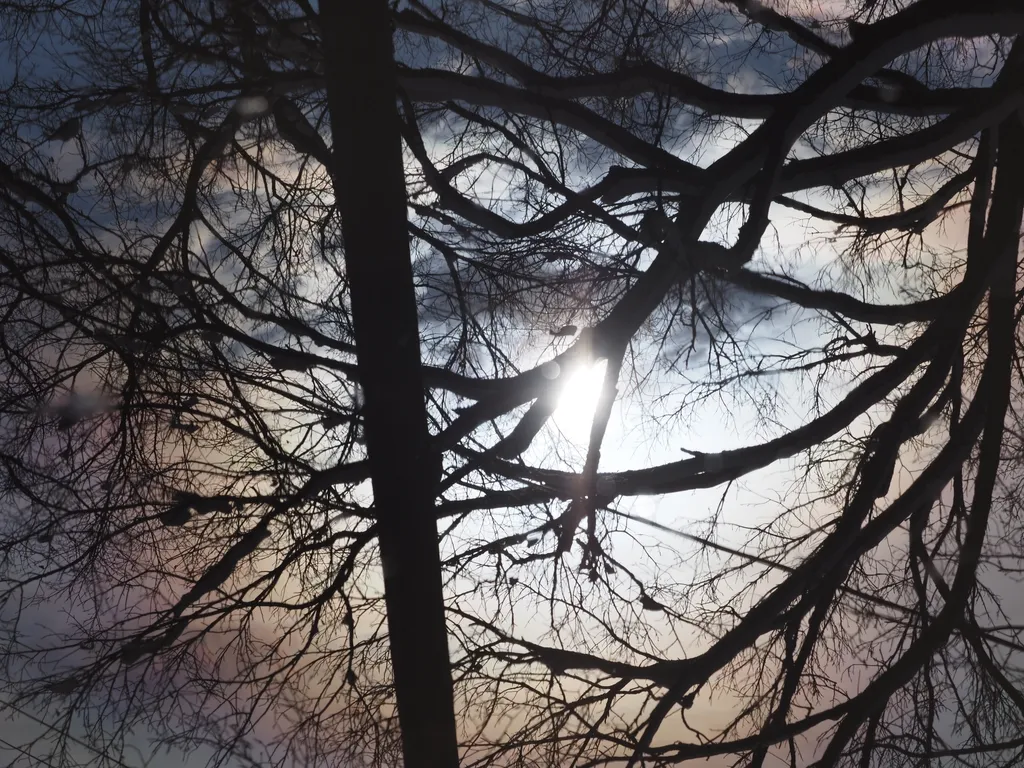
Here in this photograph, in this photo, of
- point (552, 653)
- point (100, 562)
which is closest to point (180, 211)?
point (100, 562)

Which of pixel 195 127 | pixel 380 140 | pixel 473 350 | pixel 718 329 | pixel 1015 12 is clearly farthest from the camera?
pixel 473 350

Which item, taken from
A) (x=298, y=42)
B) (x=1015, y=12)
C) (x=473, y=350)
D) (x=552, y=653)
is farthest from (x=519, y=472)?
(x=1015, y=12)

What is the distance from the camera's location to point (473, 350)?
4.57 meters

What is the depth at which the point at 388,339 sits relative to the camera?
3.20m

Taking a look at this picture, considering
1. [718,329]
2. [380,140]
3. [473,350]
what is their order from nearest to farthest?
[380,140]
[718,329]
[473,350]

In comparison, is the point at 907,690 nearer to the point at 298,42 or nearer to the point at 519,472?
the point at 519,472

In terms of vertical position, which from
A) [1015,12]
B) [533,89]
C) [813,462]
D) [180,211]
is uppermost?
[533,89]

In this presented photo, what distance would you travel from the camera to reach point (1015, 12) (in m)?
3.50

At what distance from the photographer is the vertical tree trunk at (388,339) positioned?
312cm

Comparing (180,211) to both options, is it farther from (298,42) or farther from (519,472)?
(519,472)

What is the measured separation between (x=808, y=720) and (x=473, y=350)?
2.59 meters

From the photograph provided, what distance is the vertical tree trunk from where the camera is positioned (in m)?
3.12

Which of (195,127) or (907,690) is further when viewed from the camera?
(907,690)

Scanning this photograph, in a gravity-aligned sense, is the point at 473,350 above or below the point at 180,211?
below
